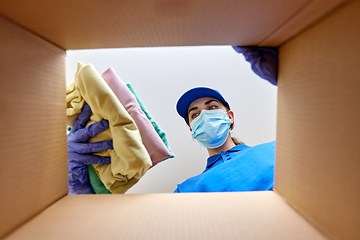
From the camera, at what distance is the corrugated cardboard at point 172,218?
0.84ft

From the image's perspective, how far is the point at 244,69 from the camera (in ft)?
5.04

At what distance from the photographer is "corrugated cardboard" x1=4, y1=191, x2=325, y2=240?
0.26m

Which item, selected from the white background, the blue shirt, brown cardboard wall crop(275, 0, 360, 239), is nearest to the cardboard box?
brown cardboard wall crop(275, 0, 360, 239)

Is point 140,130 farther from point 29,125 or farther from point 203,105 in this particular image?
point 203,105

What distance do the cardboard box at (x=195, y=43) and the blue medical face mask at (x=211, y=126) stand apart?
0.82 meters

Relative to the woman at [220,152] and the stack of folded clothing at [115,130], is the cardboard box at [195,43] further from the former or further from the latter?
the woman at [220,152]

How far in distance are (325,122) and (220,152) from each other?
112 centimetres

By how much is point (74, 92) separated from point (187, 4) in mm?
508

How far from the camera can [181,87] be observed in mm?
1480

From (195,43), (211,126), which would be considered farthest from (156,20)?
(211,126)

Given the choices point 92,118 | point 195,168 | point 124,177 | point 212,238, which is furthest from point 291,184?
point 195,168

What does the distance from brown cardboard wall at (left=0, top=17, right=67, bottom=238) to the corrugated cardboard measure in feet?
0.09

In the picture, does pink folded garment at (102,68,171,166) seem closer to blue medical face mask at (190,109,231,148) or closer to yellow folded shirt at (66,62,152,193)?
yellow folded shirt at (66,62,152,193)

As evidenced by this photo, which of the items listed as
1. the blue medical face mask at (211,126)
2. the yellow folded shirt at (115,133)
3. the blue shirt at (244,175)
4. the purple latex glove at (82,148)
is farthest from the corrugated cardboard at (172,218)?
the blue medical face mask at (211,126)
